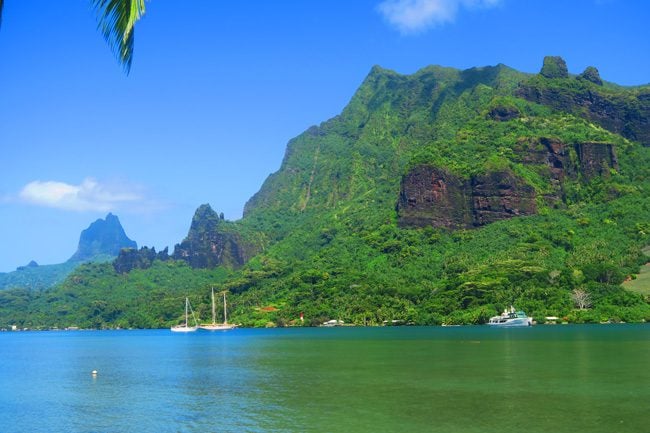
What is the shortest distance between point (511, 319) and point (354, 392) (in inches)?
4159

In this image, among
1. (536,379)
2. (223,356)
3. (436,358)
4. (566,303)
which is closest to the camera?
(536,379)

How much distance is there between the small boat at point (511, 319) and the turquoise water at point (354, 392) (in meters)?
55.5

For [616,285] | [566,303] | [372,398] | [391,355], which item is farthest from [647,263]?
[372,398]

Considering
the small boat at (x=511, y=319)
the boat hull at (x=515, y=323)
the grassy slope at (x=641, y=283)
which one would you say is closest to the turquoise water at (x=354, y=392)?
the boat hull at (x=515, y=323)

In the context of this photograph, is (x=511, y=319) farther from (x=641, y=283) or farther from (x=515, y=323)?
(x=641, y=283)

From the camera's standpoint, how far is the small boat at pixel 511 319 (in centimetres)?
14588

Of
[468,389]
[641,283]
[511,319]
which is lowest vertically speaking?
[511,319]

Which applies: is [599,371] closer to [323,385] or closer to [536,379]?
[536,379]

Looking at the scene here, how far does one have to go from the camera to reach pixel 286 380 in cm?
6050

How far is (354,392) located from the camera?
50188mm

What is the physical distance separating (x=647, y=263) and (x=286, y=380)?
477 feet

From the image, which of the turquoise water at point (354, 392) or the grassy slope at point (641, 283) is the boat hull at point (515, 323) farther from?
the turquoise water at point (354, 392)

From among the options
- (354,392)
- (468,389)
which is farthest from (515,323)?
(354,392)

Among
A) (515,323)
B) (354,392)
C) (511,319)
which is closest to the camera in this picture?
(354,392)
